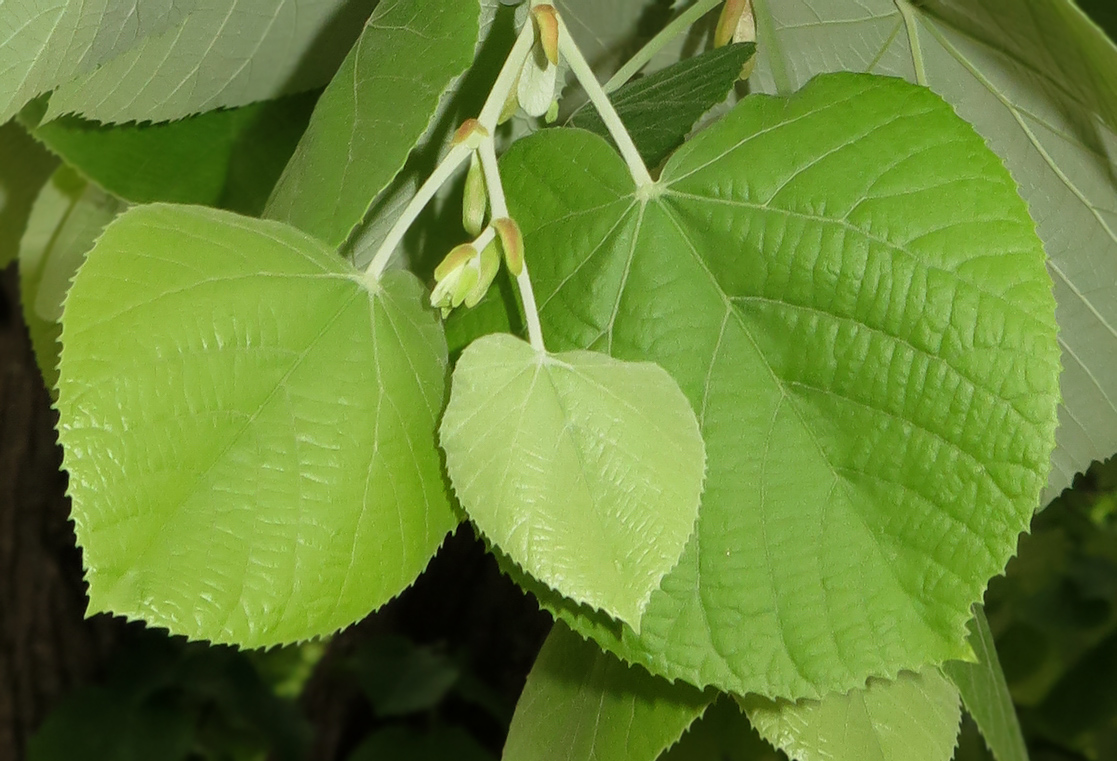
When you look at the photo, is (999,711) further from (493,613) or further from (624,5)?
(493,613)

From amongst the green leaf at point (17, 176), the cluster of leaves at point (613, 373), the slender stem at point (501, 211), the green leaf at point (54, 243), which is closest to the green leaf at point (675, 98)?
the cluster of leaves at point (613, 373)

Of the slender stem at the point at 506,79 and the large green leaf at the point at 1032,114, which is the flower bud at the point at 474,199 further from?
the large green leaf at the point at 1032,114

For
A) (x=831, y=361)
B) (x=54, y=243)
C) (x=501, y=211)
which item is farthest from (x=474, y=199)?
(x=54, y=243)

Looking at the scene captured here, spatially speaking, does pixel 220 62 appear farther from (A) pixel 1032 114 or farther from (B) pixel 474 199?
(A) pixel 1032 114

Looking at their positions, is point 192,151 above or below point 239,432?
above

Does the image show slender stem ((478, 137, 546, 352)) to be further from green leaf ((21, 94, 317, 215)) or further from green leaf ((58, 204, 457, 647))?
green leaf ((21, 94, 317, 215))

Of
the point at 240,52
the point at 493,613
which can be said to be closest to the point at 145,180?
the point at 240,52
